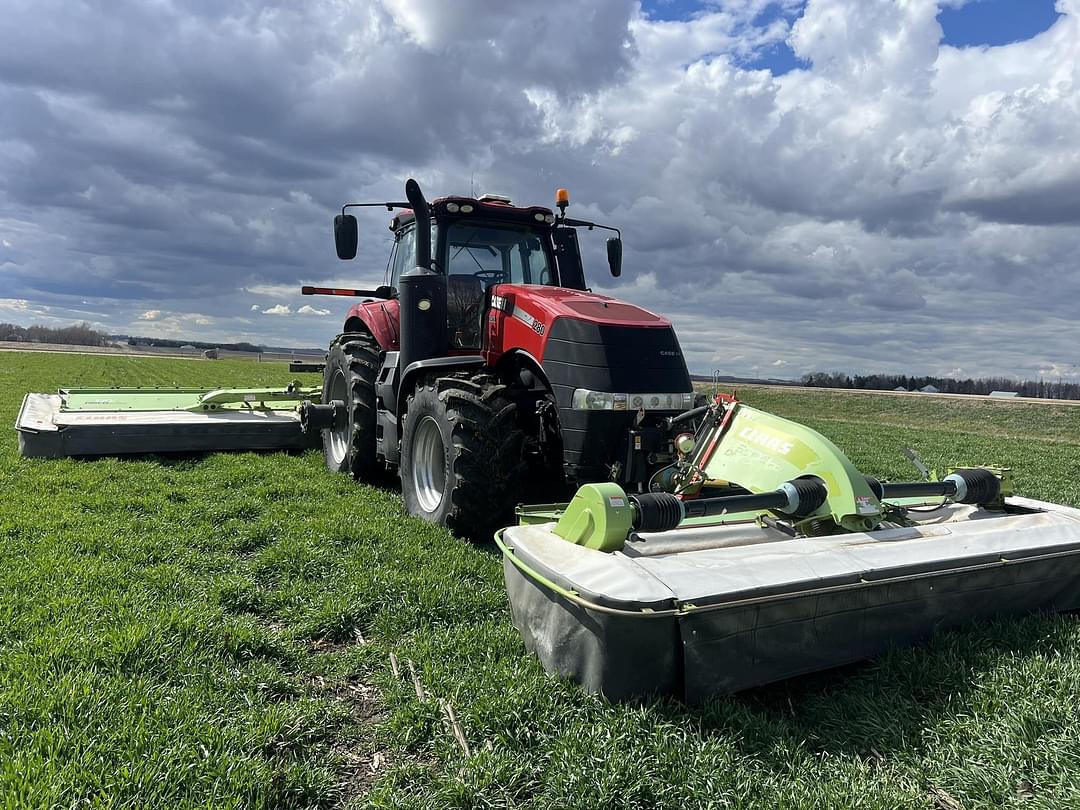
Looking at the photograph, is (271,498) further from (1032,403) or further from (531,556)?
(1032,403)

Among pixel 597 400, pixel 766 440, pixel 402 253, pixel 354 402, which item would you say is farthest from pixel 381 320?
pixel 766 440

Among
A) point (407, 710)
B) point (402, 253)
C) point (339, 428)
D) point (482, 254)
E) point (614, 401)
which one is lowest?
point (407, 710)

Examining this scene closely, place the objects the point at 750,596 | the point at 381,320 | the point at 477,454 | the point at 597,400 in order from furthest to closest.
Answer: the point at 381,320 → the point at 477,454 → the point at 597,400 → the point at 750,596

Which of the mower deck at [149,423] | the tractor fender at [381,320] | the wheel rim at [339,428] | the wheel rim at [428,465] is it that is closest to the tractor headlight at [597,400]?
the wheel rim at [428,465]

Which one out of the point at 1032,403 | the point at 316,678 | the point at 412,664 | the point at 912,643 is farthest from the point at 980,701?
the point at 1032,403

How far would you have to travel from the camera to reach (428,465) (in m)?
5.63

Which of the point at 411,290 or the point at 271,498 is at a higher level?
the point at 411,290

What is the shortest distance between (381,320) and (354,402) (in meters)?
1.03

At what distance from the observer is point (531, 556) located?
3.02 meters

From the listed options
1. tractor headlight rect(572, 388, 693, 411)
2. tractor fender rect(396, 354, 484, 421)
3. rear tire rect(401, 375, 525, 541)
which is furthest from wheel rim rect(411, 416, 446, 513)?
tractor headlight rect(572, 388, 693, 411)

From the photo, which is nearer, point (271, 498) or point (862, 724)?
point (862, 724)

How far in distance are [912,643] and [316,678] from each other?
2.66 m

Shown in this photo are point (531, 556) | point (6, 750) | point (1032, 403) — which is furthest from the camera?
point (1032, 403)

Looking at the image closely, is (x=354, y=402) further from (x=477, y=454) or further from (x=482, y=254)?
(x=477, y=454)
